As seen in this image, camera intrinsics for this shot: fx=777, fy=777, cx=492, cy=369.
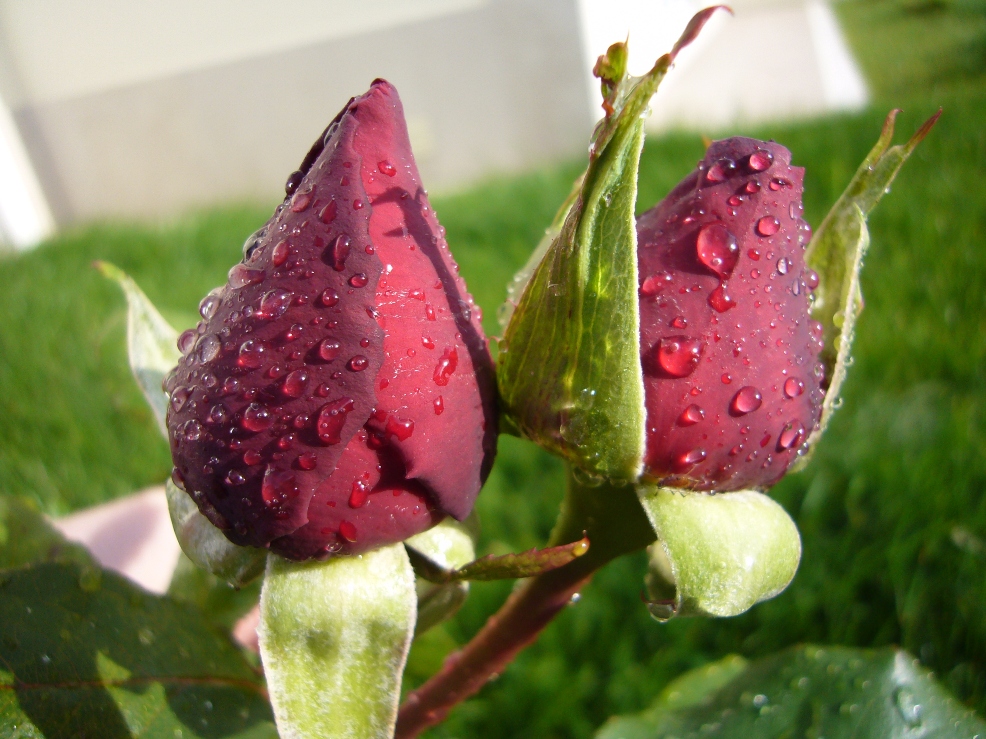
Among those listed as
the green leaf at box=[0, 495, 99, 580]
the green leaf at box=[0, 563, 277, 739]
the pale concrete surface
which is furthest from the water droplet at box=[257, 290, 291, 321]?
the pale concrete surface

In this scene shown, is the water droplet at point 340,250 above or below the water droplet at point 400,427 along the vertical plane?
above

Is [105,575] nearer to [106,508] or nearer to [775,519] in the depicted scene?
[775,519]

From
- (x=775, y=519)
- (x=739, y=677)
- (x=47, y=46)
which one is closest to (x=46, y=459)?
(x=739, y=677)

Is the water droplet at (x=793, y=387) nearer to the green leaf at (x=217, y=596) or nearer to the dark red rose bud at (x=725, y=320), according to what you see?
the dark red rose bud at (x=725, y=320)

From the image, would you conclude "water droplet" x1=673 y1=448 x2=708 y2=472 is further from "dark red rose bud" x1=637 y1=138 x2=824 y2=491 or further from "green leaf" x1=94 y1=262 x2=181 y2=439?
"green leaf" x1=94 y1=262 x2=181 y2=439

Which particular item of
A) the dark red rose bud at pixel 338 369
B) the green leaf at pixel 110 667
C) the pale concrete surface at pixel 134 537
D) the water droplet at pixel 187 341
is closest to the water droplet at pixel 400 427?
the dark red rose bud at pixel 338 369

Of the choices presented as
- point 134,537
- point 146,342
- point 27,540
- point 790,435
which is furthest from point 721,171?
point 134,537

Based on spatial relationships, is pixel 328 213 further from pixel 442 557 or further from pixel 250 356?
pixel 442 557
